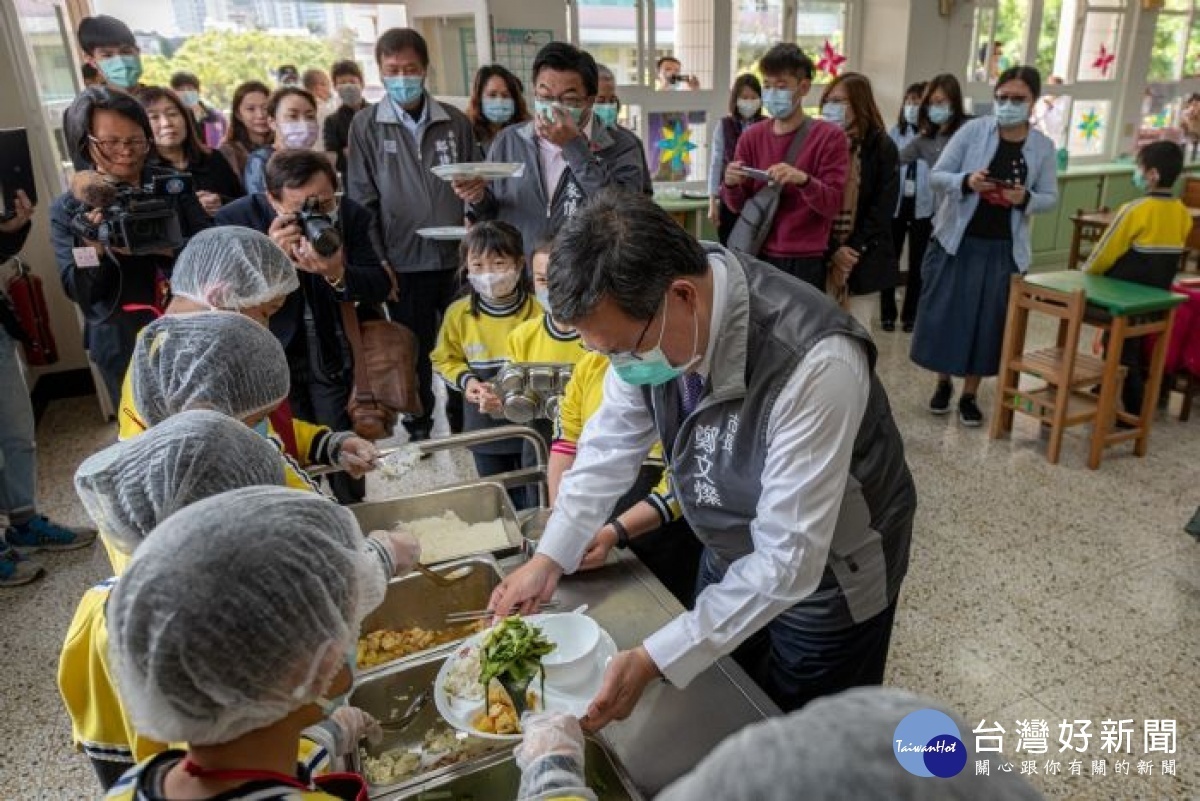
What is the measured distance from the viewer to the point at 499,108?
131 inches

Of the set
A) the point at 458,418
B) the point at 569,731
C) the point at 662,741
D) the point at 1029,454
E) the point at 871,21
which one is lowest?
the point at 1029,454

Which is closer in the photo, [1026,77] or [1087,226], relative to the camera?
[1026,77]

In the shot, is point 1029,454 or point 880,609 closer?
point 880,609

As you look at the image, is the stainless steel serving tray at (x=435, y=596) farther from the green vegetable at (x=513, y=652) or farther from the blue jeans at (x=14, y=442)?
the blue jeans at (x=14, y=442)

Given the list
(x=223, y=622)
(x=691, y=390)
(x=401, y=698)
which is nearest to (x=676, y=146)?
(x=691, y=390)

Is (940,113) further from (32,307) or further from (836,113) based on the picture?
(32,307)

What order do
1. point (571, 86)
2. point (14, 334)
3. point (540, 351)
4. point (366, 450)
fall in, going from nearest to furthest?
point (366, 450) < point (540, 351) < point (571, 86) < point (14, 334)

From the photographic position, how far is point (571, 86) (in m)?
2.43

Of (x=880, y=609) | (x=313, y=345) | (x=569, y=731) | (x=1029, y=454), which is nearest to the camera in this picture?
(x=569, y=731)

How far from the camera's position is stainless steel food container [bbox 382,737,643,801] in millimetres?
973

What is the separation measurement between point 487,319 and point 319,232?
494 mm

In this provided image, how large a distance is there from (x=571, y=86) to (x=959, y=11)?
15.2 feet

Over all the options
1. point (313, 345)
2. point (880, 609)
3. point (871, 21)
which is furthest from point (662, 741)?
point (871, 21)

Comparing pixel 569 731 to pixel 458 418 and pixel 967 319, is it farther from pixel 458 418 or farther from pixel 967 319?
pixel 967 319
